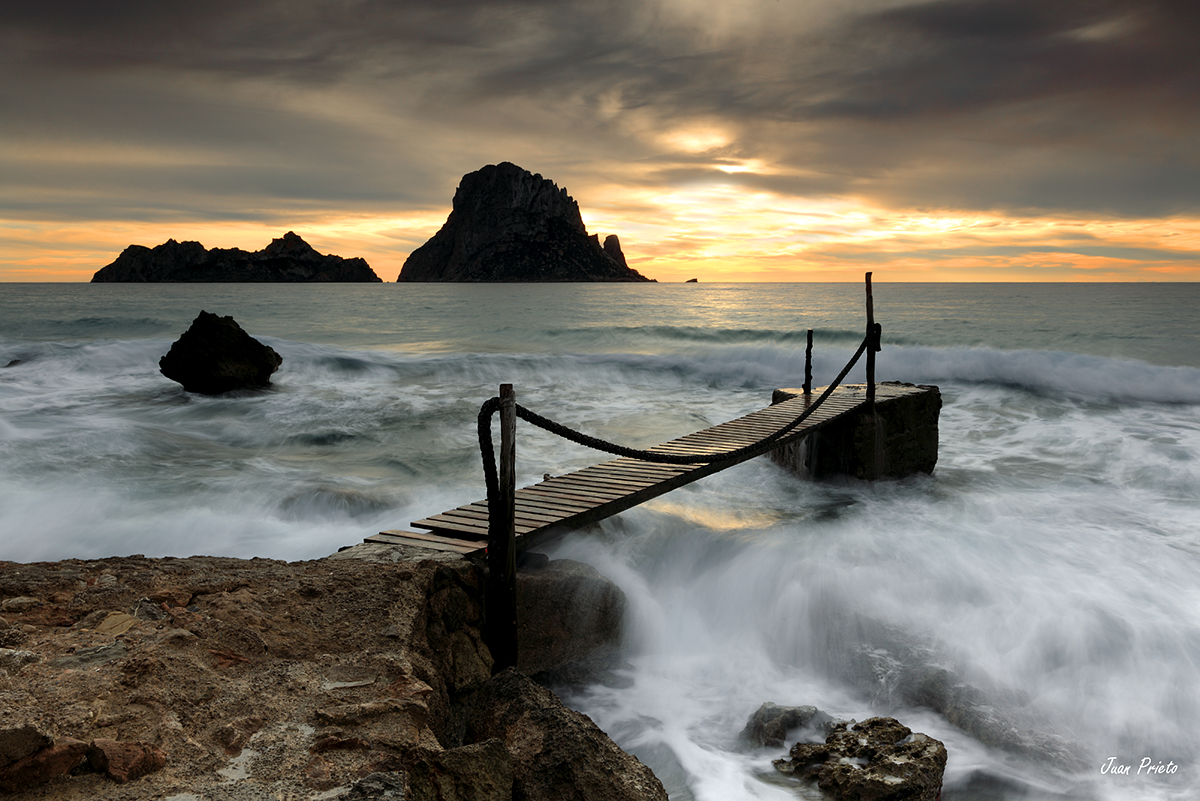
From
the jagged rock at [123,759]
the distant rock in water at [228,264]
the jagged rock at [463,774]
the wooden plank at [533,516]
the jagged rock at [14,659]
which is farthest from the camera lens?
the distant rock in water at [228,264]

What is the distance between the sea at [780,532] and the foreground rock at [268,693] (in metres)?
1.36

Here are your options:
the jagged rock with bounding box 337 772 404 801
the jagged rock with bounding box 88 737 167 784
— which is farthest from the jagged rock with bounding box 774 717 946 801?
the jagged rock with bounding box 88 737 167 784

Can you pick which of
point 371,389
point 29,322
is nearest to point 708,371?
point 371,389

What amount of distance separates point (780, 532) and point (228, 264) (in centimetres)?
16967

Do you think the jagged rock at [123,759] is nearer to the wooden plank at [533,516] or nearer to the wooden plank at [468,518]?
the wooden plank at [468,518]

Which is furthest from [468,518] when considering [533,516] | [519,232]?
[519,232]

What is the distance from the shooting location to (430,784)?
2.43 metres

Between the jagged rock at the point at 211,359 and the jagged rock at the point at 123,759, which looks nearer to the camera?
the jagged rock at the point at 123,759

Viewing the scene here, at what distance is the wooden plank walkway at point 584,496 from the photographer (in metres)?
4.56

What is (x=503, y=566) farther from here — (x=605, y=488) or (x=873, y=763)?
(x=873, y=763)

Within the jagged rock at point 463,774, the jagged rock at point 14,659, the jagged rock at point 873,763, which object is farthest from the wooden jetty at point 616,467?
the jagged rock at point 14,659

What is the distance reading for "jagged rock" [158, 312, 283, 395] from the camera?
14453 millimetres

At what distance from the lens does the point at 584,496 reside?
5336 millimetres

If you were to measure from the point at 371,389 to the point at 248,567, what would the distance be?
13982mm
